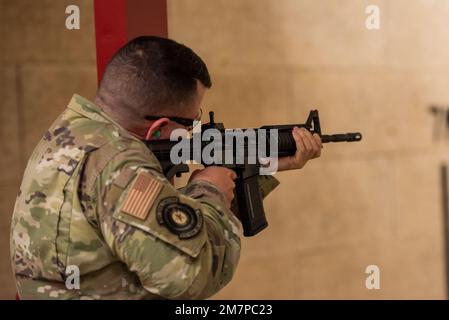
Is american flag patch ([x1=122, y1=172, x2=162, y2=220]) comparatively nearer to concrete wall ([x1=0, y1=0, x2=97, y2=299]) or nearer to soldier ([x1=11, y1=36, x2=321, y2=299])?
soldier ([x1=11, y1=36, x2=321, y2=299])

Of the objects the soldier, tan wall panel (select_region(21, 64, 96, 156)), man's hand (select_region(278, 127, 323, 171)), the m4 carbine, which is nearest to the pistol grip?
the m4 carbine

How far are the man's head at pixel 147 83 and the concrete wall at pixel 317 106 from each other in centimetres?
96

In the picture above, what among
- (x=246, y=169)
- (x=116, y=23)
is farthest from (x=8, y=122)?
(x=246, y=169)

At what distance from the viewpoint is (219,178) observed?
1.17 meters

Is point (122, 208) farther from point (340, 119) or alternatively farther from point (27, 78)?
point (340, 119)

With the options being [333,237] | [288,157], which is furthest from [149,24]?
[333,237]

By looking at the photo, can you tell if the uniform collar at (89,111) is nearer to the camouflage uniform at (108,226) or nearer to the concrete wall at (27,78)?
the camouflage uniform at (108,226)

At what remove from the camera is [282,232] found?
8.20 ft

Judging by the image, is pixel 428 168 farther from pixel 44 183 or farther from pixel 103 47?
pixel 44 183

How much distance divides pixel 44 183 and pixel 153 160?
7.0 inches

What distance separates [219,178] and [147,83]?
9.6 inches

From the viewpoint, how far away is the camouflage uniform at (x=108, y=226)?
3.00 ft

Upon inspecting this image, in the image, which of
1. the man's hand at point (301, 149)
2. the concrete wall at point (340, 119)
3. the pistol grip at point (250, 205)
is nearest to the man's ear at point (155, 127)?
the pistol grip at point (250, 205)

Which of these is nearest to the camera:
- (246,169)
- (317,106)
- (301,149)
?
(246,169)
